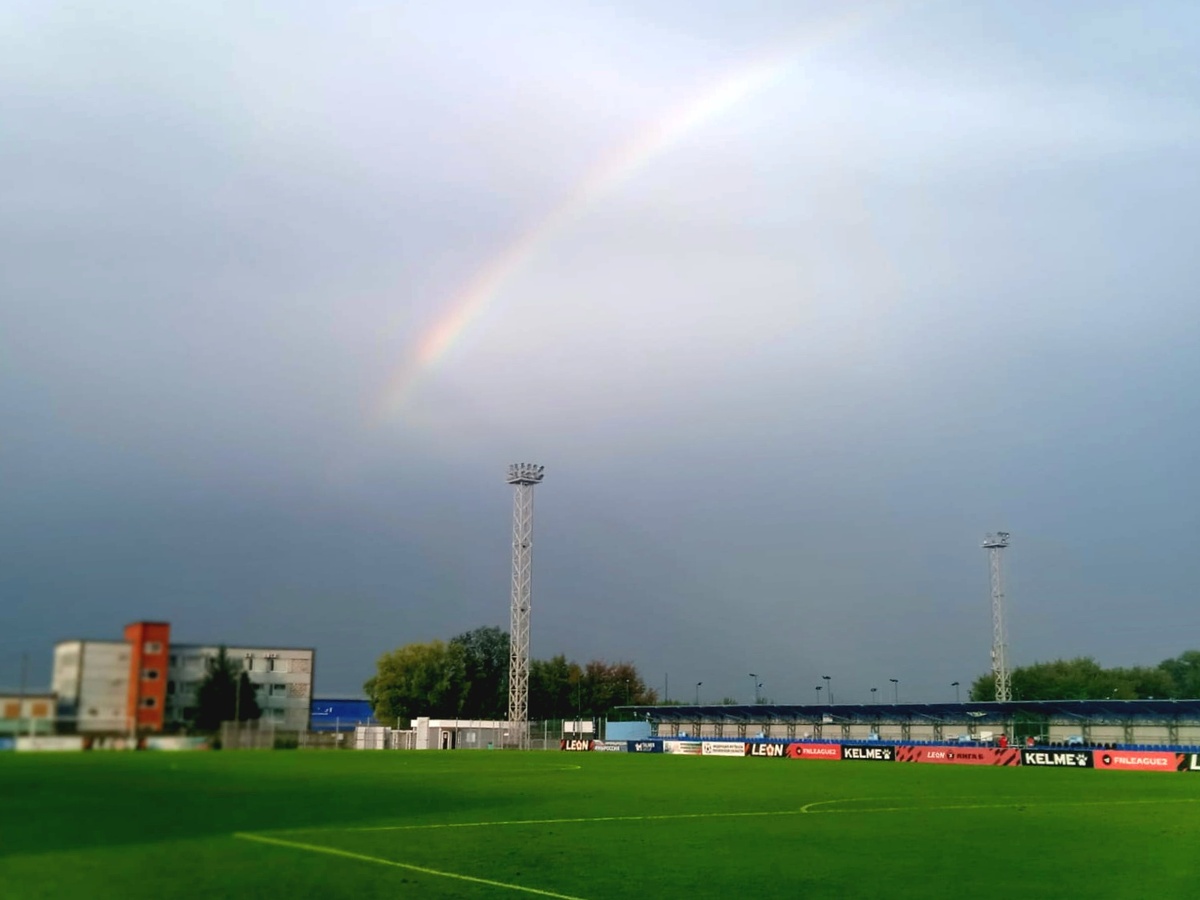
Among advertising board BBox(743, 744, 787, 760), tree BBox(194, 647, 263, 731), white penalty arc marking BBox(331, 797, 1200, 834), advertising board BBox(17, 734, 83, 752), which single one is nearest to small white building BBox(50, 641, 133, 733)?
advertising board BBox(17, 734, 83, 752)

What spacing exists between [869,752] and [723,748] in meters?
13.9

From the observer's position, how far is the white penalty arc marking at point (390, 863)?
16.1m

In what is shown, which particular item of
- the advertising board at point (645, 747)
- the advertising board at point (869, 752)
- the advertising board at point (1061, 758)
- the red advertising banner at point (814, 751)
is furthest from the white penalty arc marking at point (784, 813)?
the advertising board at point (645, 747)

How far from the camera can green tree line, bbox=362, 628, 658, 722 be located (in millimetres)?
15063

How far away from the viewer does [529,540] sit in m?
110

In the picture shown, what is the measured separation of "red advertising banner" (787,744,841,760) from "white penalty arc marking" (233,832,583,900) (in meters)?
71.5

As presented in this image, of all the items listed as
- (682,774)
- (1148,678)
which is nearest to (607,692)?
(1148,678)

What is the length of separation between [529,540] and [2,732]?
103234 mm

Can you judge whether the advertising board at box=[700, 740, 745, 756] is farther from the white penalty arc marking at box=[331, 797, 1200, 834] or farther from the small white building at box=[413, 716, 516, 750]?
the white penalty arc marking at box=[331, 797, 1200, 834]

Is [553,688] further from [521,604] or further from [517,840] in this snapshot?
[517,840]

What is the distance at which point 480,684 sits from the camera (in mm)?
49656

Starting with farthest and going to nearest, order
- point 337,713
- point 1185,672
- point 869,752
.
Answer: point 1185,672 < point 869,752 < point 337,713

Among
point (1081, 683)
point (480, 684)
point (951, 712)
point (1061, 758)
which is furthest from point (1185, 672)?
point (480, 684)

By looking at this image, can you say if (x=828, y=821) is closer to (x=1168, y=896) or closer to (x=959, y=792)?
(x=1168, y=896)
